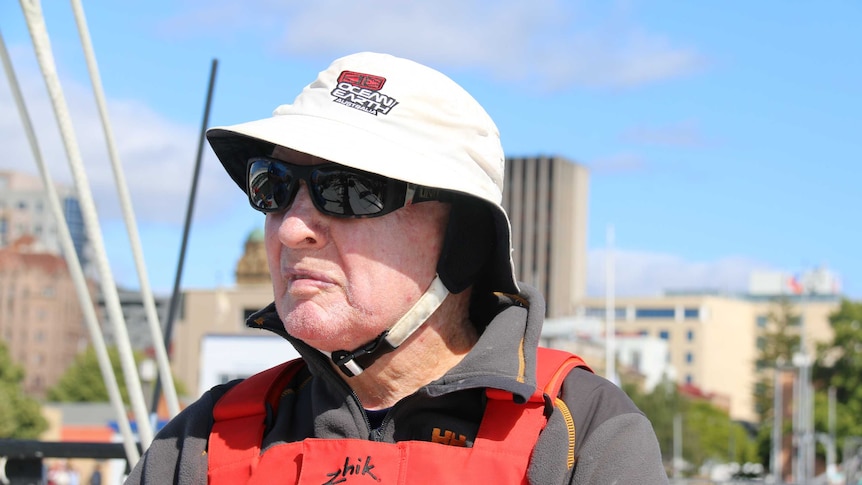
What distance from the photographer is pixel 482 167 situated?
7.90ft

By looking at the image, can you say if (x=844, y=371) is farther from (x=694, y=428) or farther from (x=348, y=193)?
(x=348, y=193)

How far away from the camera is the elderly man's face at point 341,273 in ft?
7.55

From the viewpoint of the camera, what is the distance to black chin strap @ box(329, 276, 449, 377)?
7.72 feet

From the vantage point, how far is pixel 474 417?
2.37 meters

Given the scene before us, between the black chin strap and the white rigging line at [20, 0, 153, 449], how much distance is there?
4.55 ft

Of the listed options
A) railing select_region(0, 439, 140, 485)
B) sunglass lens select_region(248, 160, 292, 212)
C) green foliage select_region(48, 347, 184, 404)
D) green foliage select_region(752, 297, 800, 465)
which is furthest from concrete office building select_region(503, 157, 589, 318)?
sunglass lens select_region(248, 160, 292, 212)

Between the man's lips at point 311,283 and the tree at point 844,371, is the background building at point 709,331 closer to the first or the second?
the tree at point 844,371

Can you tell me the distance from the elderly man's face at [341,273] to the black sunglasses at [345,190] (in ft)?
0.06

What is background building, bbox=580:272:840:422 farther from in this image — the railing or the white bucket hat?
the white bucket hat

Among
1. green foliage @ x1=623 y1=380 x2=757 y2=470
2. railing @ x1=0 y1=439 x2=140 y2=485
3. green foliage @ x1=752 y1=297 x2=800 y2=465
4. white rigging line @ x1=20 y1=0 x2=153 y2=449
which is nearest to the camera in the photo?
white rigging line @ x1=20 y1=0 x2=153 y2=449

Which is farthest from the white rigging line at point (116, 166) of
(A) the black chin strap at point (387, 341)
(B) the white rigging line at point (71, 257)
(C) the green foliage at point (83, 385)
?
(C) the green foliage at point (83, 385)

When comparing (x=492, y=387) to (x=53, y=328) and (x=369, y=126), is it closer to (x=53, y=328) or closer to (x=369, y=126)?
(x=369, y=126)

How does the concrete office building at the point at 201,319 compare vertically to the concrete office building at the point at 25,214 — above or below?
below

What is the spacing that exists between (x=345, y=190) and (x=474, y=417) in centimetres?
50
